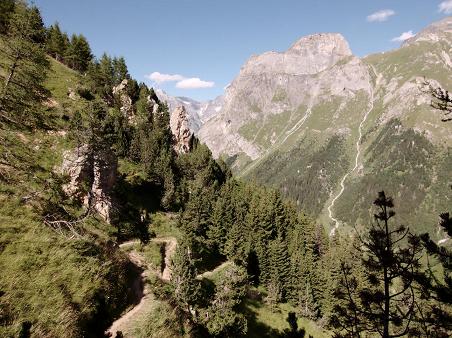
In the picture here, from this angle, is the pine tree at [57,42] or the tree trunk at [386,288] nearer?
the tree trunk at [386,288]

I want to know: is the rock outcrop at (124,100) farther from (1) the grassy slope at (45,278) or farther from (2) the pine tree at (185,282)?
(1) the grassy slope at (45,278)

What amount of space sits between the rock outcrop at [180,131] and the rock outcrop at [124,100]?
509 inches

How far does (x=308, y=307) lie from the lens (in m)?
63.5

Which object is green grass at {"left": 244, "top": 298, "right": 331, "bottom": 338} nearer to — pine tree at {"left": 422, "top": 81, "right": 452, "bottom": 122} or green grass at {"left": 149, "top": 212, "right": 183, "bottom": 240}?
green grass at {"left": 149, "top": 212, "right": 183, "bottom": 240}

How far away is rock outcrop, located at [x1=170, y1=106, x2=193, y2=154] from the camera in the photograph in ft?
324

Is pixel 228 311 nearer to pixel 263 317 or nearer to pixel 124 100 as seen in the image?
pixel 263 317

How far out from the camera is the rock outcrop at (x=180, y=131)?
9862cm

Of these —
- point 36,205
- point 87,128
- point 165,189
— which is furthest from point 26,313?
point 165,189

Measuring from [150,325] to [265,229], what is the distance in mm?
59974

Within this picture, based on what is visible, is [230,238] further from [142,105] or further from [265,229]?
[142,105]

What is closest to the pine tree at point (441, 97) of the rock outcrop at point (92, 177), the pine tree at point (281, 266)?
the rock outcrop at point (92, 177)

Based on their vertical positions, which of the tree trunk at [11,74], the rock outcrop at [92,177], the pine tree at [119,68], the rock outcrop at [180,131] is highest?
the pine tree at [119,68]

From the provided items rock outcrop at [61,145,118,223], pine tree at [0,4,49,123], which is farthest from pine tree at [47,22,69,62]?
pine tree at [0,4,49,123]

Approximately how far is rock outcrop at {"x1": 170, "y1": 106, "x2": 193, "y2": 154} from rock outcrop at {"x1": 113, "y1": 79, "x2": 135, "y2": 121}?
1293 centimetres
